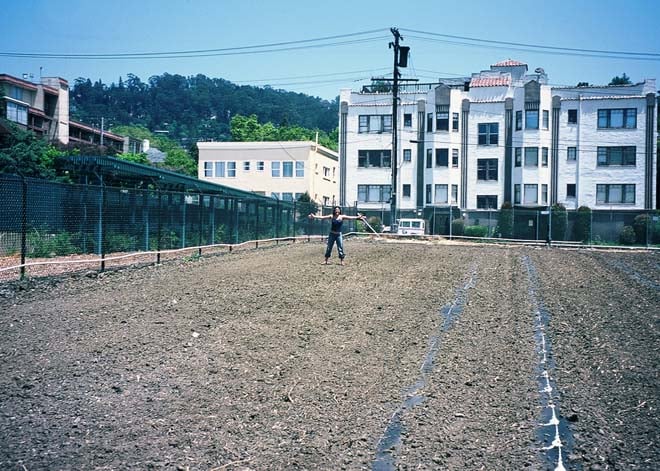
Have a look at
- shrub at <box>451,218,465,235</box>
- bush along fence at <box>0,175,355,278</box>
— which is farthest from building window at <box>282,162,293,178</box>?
bush along fence at <box>0,175,355,278</box>

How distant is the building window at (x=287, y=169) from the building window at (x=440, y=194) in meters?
15.4

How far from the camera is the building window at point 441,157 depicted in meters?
59.7

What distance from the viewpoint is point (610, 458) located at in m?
5.17

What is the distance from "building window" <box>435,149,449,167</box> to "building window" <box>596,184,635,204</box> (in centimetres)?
1310

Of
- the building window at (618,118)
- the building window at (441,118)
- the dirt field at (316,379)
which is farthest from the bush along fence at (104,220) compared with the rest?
the building window at (618,118)

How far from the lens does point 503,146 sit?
59094 mm

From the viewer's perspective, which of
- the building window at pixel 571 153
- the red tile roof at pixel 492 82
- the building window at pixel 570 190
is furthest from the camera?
the red tile roof at pixel 492 82

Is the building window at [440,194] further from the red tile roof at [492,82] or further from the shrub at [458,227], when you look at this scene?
the red tile roof at [492,82]

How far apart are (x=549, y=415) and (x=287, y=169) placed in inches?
2443

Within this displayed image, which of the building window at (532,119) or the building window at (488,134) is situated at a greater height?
the building window at (532,119)

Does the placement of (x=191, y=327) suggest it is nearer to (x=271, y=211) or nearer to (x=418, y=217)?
(x=271, y=211)

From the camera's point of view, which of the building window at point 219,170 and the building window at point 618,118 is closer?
the building window at point 618,118

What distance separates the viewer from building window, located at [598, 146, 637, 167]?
57188 millimetres

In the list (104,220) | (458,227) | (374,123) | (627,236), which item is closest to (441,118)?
(374,123)
